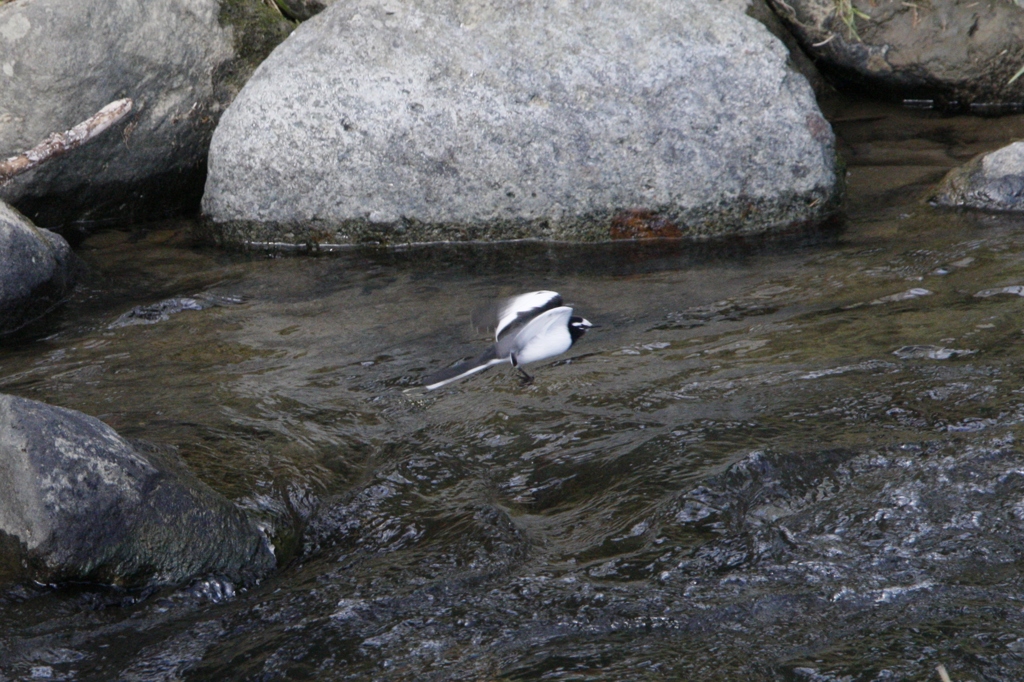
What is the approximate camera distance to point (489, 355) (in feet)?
14.4

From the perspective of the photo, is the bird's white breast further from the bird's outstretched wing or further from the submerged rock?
the submerged rock

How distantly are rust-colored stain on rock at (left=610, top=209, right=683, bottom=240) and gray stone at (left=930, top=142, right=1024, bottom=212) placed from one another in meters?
1.66

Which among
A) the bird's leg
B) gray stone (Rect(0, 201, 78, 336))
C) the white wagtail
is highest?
gray stone (Rect(0, 201, 78, 336))

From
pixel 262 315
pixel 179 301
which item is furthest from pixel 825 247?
pixel 179 301

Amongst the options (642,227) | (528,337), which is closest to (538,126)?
(642,227)

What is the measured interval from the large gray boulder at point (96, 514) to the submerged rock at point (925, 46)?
6784mm

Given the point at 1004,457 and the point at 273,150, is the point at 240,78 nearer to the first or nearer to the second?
the point at 273,150

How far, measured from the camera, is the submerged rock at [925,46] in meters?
7.76

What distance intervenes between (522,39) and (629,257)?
5.05ft

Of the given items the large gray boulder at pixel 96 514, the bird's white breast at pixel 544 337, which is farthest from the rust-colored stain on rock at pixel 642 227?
the large gray boulder at pixel 96 514

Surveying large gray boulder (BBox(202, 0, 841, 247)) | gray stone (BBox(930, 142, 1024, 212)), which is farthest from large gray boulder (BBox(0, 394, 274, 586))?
gray stone (BBox(930, 142, 1024, 212))

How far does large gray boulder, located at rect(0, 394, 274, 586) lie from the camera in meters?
2.85

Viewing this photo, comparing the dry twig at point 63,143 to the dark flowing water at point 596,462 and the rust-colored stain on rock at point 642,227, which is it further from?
the rust-colored stain on rock at point 642,227

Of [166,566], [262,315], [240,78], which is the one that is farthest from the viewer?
[240,78]
